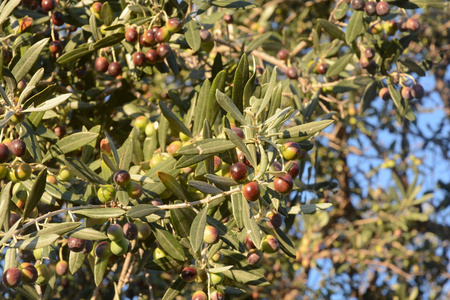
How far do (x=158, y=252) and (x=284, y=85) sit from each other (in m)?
1.09

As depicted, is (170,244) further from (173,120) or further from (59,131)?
(59,131)

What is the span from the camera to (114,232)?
5.29ft

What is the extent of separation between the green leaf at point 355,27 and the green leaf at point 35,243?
1601mm

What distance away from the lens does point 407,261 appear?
4.56 m

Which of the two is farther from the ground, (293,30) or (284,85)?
(284,85)

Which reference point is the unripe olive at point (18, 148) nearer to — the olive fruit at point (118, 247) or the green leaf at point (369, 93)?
the olive fruit at point (118, 247)

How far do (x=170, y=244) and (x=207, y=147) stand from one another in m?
0.40

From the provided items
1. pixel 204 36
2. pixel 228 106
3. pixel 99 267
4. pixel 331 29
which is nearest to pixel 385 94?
pixel 331 29

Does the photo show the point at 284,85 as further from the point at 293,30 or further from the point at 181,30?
the point at 293,30

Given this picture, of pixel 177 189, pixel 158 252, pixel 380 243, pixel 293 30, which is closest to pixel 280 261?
pixel 380 243

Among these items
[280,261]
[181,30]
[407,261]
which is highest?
[181,30]

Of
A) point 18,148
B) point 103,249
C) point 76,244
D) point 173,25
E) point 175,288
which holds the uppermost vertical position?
point 173,25

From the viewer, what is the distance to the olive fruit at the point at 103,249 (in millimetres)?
1689

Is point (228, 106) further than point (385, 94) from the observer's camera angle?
No
